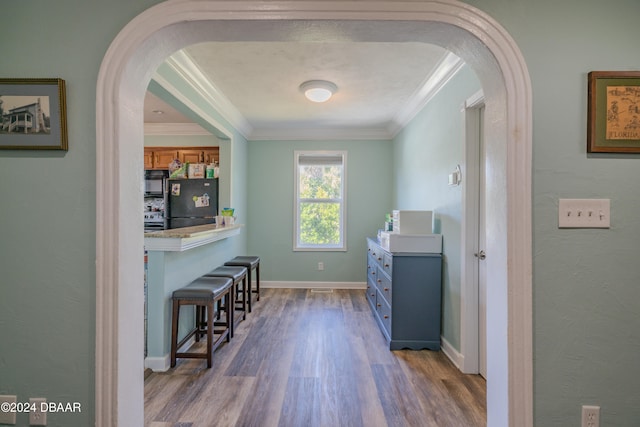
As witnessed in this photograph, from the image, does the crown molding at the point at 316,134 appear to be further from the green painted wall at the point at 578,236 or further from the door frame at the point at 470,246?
the green painted wall at the point at 578,236

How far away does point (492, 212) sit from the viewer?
1306 millimetres

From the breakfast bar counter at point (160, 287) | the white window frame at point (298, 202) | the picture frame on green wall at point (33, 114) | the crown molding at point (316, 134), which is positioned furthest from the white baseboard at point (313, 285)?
the picture frame on green wall at point (33, 114)

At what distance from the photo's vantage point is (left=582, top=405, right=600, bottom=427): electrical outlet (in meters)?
1.21

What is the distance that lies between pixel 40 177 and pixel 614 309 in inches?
94.2

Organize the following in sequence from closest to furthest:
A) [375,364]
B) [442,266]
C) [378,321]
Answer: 1. [375,364]
2. [442,266]
3. [378,321]

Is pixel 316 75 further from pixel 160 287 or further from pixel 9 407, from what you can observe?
pixel 9 407

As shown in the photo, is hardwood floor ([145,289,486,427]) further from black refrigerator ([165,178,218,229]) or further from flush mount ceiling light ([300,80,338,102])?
flush mount ceiling light ([300,80,338,102])

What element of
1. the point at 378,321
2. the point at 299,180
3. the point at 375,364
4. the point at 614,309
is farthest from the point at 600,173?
the point at 299,180

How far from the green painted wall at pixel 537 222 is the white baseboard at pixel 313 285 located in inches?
148

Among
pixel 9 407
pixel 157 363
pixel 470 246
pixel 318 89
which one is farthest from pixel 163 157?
pixel 470 246

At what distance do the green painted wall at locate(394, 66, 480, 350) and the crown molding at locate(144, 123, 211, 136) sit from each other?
3.42 metres

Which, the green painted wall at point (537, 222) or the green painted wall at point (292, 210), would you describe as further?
the green painted wall at point (292, 210)

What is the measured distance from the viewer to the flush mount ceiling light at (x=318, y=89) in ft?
9.88

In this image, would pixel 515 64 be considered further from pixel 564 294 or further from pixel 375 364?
pixel 375 364
